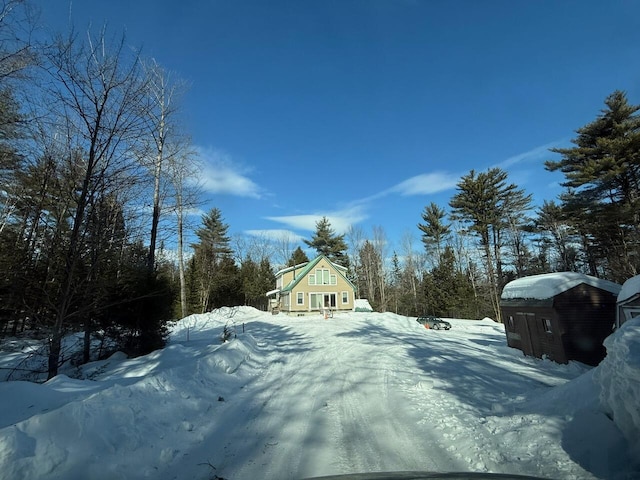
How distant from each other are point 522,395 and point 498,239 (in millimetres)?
29865

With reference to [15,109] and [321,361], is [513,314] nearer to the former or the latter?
[321,361]

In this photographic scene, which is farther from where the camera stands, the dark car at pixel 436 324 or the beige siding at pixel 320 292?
the beige siding at pixel 320 292

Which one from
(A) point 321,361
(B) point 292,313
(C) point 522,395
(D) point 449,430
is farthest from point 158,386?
(B) point 292,313

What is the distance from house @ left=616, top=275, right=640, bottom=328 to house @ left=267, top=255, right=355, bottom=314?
2538 centimetres

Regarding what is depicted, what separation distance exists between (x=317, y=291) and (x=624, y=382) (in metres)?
30.5

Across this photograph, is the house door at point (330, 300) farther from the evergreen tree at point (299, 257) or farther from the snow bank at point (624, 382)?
the snow bank at point (624, 382)

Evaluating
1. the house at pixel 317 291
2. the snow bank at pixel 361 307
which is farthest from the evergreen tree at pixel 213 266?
the snow bank at pixel 361 307

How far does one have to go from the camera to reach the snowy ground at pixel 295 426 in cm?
337

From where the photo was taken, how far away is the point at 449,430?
15.9 feet

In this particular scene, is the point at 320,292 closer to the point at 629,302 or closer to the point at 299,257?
the point at 299,257

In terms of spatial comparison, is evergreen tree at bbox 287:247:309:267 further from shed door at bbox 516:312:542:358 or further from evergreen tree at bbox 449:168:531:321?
shed door at bbox 516:312:542:358

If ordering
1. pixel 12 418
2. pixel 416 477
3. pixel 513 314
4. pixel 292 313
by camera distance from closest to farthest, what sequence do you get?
pixel 416 477 < pixel 12 418 < pixel 513 314 < pixel 292 313

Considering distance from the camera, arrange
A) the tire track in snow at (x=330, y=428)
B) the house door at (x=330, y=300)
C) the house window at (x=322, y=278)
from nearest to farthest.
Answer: the tire track in snow at (x=330, y=428), the house window at (x=322, y=278), the house door at (x=330, y=300)

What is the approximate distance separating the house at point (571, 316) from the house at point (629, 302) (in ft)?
5.70
